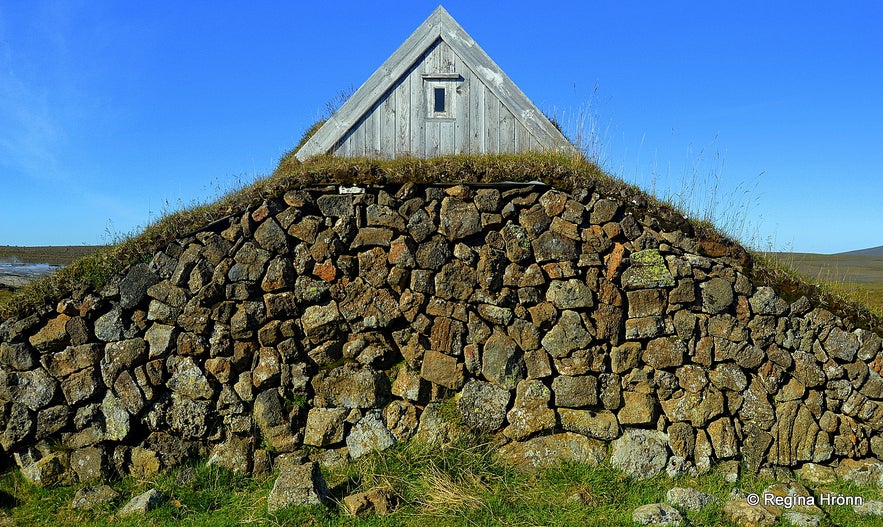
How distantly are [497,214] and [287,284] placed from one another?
253 cm

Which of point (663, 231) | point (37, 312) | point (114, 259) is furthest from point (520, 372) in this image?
point (37, 312)

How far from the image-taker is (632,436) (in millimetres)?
6672

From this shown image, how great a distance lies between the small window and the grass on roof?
259 centimetres

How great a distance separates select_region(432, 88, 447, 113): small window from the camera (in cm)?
967

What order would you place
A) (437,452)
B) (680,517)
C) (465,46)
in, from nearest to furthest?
(680,517) < (437,452) < (465,46)

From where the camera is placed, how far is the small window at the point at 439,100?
9.67 meters

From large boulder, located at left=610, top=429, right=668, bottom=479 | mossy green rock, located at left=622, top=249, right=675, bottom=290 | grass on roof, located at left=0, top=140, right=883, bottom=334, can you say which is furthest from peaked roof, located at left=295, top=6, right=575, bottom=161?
large boulder, located at left=610, top=429, right=668, bottom=479

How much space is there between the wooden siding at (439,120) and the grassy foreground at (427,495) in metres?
4.84

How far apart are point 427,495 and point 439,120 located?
5.84 m

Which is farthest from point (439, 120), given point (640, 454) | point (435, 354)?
point (640, 454)

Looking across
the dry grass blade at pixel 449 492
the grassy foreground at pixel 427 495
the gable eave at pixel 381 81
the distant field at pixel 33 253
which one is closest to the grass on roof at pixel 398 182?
the grassy foreground at pixel 427 495

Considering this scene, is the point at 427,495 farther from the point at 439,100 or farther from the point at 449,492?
the point at 439,100

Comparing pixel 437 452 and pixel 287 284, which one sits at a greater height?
pixel 287 284

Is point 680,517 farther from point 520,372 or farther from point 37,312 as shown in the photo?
point 37,312
